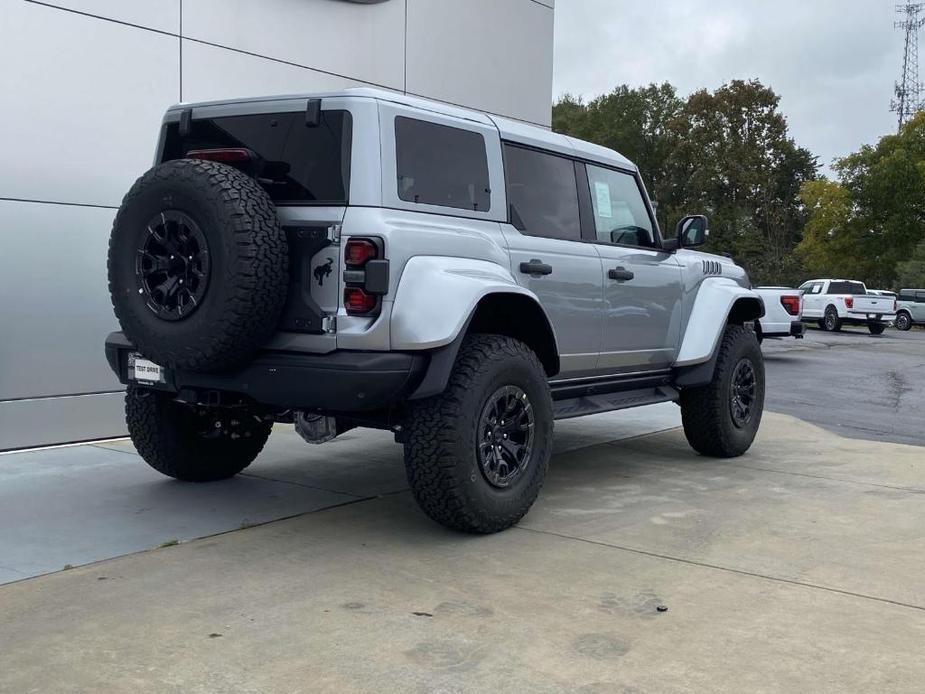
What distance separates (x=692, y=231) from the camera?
6664mm

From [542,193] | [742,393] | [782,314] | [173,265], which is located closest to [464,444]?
[173,265]

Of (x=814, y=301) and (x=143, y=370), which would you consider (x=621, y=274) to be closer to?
(x=143, y=370)

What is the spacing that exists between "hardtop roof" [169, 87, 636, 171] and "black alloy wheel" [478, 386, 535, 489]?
1.51 m

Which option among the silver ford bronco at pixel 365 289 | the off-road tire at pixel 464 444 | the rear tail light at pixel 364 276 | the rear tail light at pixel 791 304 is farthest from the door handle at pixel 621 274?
the rear tail light at pixel 791 304

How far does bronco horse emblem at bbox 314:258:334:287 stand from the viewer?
4.45 m

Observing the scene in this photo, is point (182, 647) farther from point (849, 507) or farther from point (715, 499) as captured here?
point (849, 507)

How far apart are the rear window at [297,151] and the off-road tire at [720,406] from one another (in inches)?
140

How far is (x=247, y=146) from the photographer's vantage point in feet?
16.2

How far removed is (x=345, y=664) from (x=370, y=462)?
143 inches

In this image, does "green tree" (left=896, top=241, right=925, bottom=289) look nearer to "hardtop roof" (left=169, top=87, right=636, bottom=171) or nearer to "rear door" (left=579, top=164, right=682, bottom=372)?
"rear door" (left=579, top=164, right=682, bottom=372)

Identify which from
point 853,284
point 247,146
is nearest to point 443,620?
point 247,146

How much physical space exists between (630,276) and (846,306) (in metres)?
26.6

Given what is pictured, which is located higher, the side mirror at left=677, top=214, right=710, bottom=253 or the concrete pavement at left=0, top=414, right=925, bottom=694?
the side mirror at left=677, top=214, right=710, bottom=253

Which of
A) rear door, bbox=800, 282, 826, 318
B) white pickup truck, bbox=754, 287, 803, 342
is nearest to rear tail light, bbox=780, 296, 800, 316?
white pickup truck, bbox=754, 287, 803, 342
